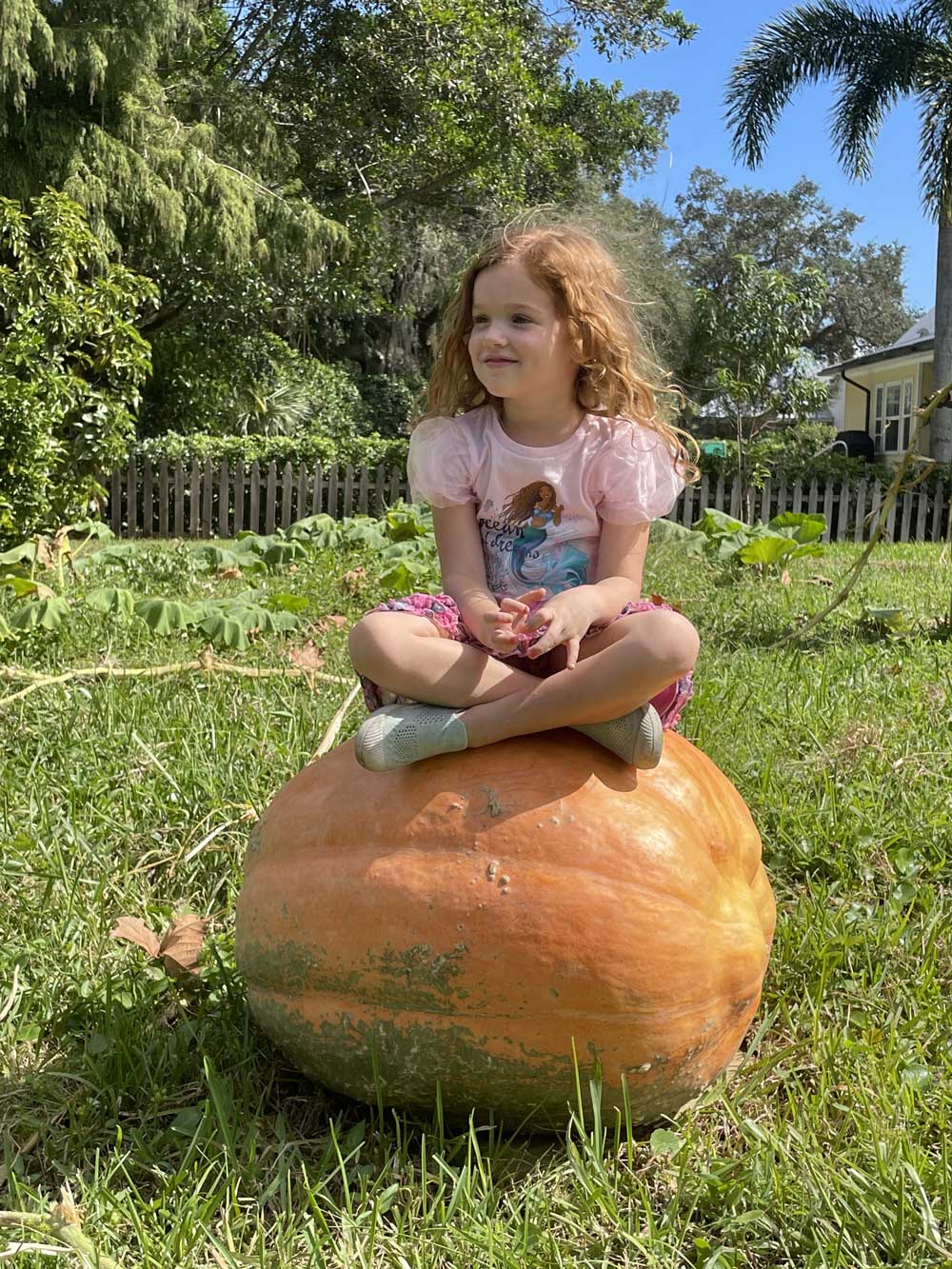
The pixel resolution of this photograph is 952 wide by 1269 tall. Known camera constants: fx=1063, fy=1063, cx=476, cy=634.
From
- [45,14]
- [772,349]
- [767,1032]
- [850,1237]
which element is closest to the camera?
[850,1237]

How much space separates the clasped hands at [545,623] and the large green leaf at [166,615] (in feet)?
9.49

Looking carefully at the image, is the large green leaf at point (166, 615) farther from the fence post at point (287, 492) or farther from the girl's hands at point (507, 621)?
the fence post at point (287, 492)

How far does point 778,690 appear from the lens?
3.90m

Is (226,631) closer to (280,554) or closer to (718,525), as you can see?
(280,554)

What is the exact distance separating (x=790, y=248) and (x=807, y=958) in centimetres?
5664

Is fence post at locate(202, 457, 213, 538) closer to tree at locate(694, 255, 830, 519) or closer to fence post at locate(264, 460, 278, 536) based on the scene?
fence post at locate(264, 460, 278, 536)

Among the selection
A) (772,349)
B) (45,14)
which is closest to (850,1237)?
(772,349)

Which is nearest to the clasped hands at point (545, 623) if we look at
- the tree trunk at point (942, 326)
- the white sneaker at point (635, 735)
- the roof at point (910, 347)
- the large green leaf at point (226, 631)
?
the white sneaker at point (635, 735)

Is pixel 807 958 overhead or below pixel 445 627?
below

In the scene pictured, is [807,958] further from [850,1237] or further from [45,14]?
[45,14]

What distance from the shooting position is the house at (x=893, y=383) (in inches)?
1067

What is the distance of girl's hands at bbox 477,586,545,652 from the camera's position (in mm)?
1926

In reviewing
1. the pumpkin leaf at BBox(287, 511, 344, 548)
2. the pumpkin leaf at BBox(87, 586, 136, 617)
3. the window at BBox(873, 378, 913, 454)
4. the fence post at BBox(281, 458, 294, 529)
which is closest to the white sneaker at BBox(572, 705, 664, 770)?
the pumpkin leaf at BBox(87, 586, 136, 617)

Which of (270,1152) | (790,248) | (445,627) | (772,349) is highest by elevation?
(790,248)
